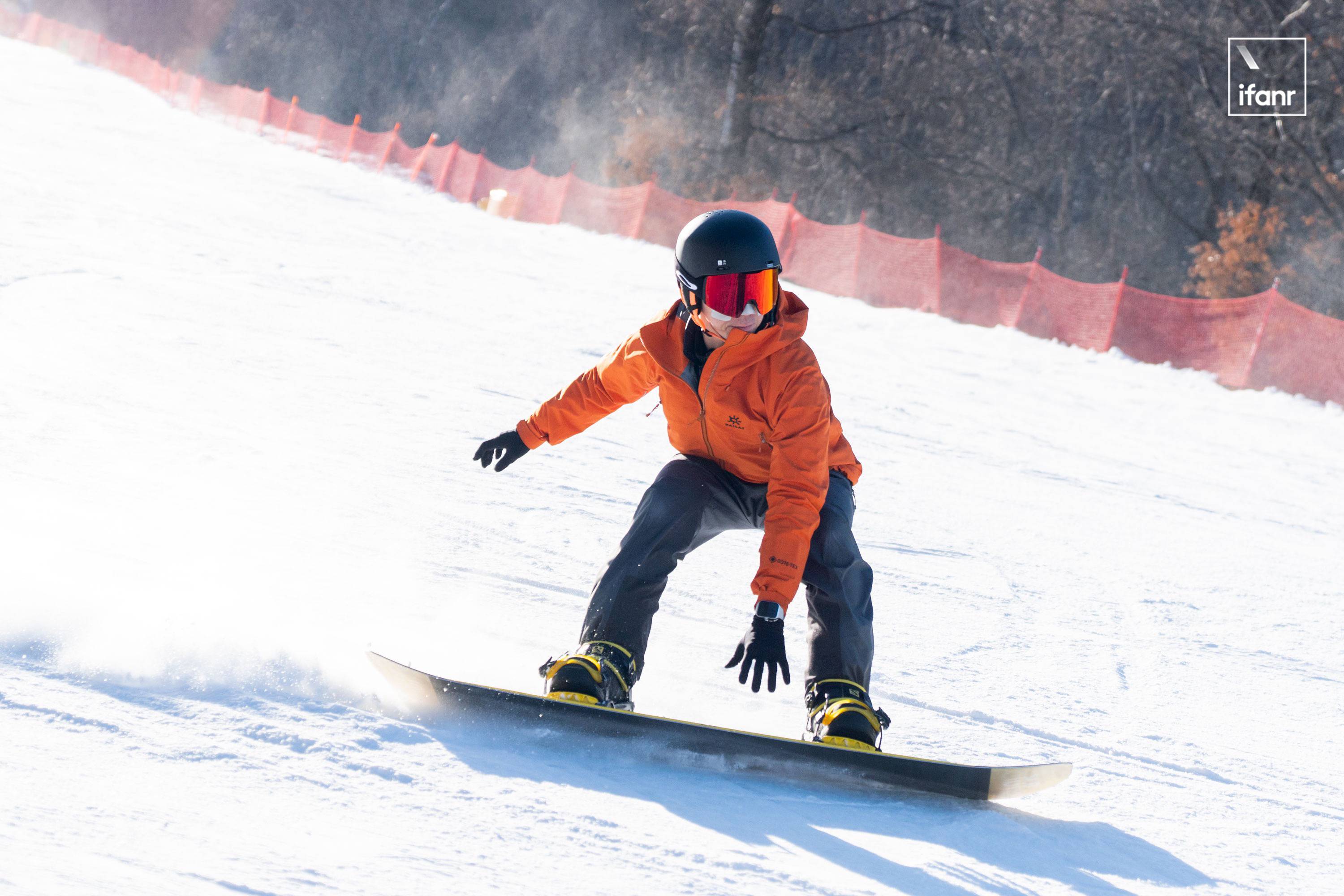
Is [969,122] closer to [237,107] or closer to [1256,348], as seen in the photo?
[237,107]

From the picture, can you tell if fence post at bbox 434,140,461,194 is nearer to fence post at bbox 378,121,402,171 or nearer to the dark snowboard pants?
fence post at bbox 378,121,402,171

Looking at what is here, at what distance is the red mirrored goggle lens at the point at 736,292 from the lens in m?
2.80

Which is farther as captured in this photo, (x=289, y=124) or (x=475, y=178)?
(x=289, y=124)

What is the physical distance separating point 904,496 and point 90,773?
474cm

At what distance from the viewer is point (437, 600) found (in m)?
3.63

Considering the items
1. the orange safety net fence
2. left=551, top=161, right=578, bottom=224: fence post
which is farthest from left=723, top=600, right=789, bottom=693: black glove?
left=551, top=161, right=578, bottom=224: fence post

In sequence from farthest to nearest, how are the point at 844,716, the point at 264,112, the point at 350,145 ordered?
1. the point at 264,112
2. the point at 350,145
3. the point at 844,716

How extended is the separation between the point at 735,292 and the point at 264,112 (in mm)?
23881

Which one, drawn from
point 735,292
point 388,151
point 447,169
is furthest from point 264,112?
point 735,292

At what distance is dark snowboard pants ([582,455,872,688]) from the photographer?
2873 mm

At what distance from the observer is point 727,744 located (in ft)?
8.60

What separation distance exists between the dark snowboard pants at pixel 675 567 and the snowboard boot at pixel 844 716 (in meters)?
0.03

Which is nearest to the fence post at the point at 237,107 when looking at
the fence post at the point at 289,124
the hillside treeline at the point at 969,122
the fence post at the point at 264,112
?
the fence post at the point at 264,112

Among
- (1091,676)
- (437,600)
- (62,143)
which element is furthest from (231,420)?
(62,143)
